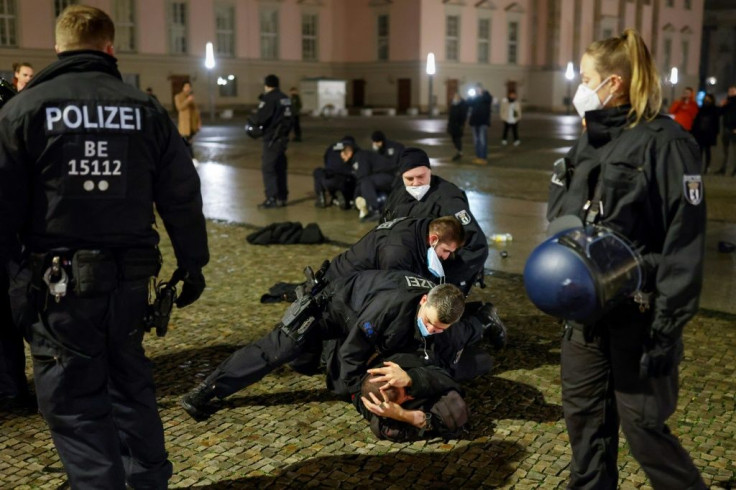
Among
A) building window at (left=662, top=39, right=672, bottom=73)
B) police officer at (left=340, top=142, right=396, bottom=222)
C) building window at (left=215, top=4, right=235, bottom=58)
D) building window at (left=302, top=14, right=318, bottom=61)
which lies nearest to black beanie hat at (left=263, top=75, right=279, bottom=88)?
police officer at (left=340, top=142, right=396, bottom=222)

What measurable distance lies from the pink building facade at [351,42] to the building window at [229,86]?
0.17 ft

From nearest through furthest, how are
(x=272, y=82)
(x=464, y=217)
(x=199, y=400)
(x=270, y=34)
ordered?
(x=199, y=400)
(x=464, y=217)
(x=272, y=82)
(x=270, y=34)

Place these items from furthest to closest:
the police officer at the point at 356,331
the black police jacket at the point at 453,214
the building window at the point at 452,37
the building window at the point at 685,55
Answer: the building window at the point at 685,55, the building window at the point at 452,37, the black police jacket at the point at 453,214, the police officer at the point at 356,331

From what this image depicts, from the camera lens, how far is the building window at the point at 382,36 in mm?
46500

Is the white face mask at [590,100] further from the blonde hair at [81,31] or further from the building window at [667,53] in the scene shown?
the building window at [667,53]

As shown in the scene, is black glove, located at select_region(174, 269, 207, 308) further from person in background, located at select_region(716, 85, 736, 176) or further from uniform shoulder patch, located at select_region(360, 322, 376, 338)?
person in background, located at select_region(716, 85, 736, 176)

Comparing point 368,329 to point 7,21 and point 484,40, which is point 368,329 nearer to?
point 7,21

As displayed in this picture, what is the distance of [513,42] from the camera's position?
164ft

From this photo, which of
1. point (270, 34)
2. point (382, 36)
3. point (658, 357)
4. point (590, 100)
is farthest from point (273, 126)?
point (382, 36)

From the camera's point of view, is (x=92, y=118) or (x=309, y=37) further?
(x=309, y=37)

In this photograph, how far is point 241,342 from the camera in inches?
226

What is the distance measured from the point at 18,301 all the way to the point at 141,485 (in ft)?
2.96

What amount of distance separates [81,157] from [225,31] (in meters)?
42.7

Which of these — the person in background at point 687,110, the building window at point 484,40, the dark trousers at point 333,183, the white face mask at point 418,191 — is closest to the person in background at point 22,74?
the white face mask at point 418,191
